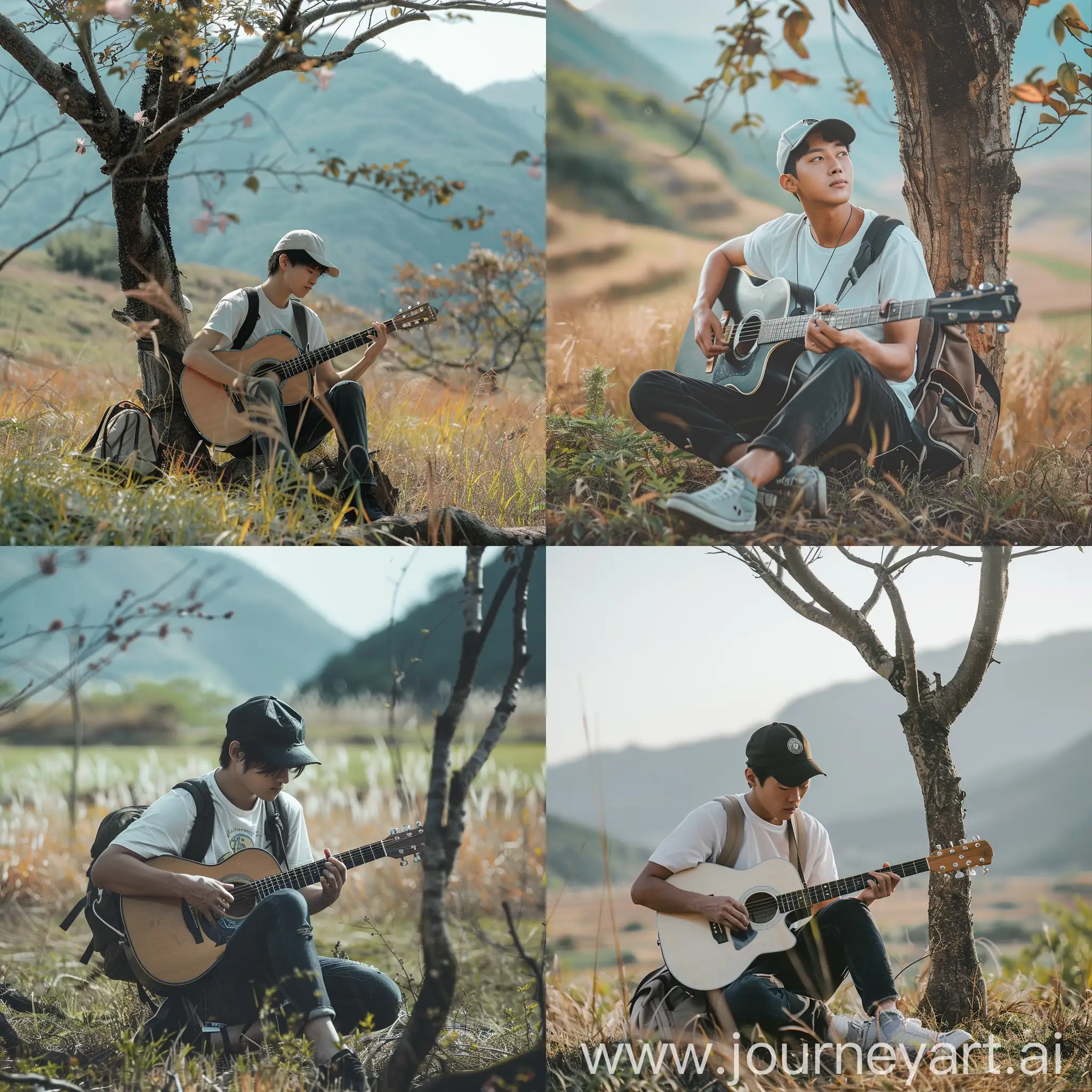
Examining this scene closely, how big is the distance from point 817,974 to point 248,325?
3.53 metres

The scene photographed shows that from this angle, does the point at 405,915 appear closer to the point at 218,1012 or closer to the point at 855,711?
the point at 218,1012

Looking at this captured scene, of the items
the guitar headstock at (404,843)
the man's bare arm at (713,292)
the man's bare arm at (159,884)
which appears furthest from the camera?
the man's bare arm at (713,292)

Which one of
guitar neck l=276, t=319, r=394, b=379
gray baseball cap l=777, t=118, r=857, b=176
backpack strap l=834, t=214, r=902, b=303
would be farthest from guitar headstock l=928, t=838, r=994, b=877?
guitar neck l=276, t=319, r=394, b=379

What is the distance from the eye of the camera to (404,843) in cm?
470

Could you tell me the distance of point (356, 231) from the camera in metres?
12.2

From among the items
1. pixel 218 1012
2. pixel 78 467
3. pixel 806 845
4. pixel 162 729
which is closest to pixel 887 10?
pixel 806 845

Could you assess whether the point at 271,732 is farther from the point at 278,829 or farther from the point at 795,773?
the point at 795,773

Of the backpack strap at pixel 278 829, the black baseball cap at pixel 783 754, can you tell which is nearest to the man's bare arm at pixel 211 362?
the backpack strap at pixel 278 829

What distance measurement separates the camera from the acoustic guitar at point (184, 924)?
4.45 metres

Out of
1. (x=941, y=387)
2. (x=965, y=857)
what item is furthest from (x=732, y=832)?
(x=941, y=387)

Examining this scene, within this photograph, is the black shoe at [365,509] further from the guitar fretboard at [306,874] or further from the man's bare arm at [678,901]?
the man's bare arm at [678,901]

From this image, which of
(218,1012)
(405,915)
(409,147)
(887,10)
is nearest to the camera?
(218,1012)

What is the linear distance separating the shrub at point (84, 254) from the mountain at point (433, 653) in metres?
7.89

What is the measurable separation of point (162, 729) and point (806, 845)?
2.63 metres
